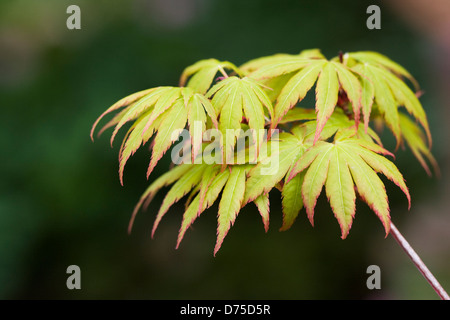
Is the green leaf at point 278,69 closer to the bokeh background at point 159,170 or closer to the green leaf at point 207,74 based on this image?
the green leaf at point 207,74

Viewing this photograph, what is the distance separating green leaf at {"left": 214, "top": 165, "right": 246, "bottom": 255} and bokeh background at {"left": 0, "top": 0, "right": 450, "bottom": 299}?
62.8 inches

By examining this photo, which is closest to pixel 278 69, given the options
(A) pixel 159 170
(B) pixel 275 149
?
(B) pixel 275 149

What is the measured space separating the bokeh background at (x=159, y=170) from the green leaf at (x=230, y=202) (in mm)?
1596

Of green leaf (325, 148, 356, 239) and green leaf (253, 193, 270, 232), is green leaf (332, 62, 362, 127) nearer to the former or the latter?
green leaf (325, 148, 356, 239)

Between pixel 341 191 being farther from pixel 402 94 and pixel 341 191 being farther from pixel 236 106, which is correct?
pixel 402 94

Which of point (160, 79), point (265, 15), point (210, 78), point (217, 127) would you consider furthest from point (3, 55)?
point (217, 127)

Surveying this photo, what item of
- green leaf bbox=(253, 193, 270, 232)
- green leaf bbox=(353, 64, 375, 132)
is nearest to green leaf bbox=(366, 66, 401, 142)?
green leaf bbox=(353, 64, 375, 132)

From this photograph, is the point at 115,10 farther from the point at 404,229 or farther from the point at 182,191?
the point at 404,229

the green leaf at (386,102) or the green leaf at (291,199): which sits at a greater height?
the green leaf at (386,102)

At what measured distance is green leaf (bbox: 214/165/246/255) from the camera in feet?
2.46

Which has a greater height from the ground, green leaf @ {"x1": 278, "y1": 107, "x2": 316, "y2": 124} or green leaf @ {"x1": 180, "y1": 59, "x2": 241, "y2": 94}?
green leaf @ {"x1": 180, "y1": 59, "x2": 241, "y2": 94}

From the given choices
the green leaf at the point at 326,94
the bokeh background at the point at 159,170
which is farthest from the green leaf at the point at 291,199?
the bokeh background at the point at 159,170

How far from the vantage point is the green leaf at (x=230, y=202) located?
0.75 meters

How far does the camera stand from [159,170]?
2373 millimetres
